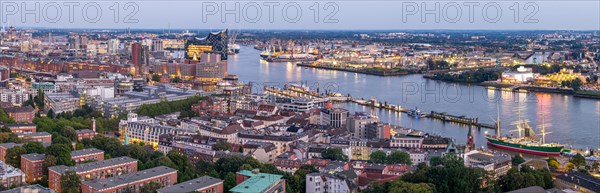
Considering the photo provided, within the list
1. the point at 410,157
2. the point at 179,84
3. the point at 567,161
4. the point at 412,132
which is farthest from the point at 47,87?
the point at 567,161

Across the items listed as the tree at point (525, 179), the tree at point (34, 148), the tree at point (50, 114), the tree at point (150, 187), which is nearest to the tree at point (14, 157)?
the tree at point (34, 148)

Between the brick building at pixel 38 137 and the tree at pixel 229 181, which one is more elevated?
the brick building at pixel 38 137

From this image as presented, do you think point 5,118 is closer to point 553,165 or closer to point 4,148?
point 4,148

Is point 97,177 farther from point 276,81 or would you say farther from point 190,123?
point 276,81

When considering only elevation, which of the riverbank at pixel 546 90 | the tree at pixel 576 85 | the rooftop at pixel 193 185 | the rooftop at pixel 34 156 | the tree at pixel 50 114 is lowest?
the rooftop at pixel 193 185

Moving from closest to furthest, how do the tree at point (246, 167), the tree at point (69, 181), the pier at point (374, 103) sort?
the tree at point (69, 181) → the tree at point (246, 167) → the pier at point (374, 103)

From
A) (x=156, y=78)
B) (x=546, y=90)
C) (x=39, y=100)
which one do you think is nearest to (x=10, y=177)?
(x=39, y=100)

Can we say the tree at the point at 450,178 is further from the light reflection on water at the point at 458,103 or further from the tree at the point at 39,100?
the tree at the point at 39,100
